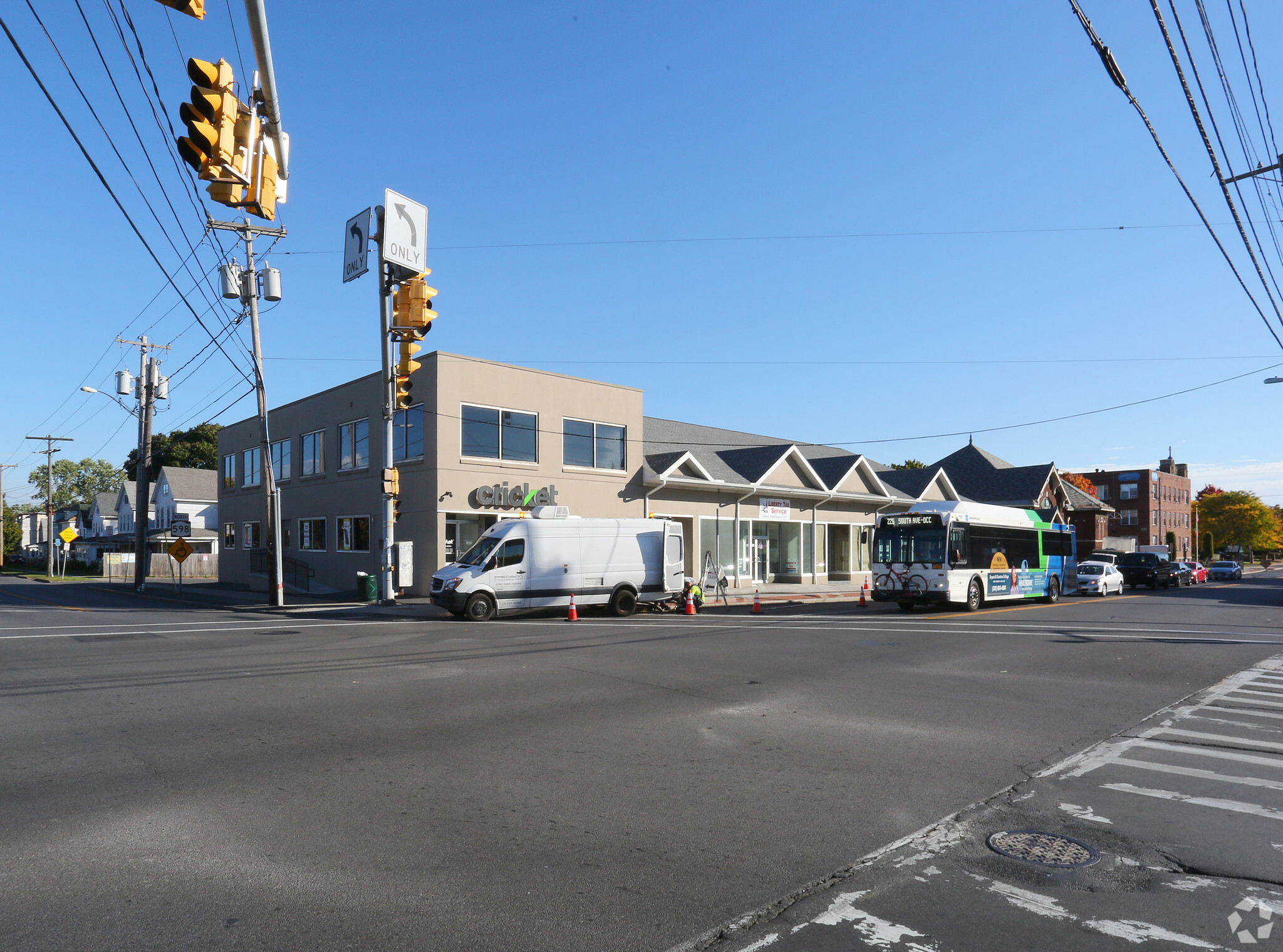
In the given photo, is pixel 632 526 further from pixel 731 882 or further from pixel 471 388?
pixel 731 882

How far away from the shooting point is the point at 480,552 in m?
21.7

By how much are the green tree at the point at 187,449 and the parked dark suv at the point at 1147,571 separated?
80675 mm

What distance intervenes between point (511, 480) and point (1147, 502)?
7969 cm

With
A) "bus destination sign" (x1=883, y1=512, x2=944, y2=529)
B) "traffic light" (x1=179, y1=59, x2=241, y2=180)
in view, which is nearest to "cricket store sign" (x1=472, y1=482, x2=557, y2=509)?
"bus destination sign" (x1=883, y1=512, x2=944, y2=529)

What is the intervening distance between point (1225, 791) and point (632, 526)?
58.4ft

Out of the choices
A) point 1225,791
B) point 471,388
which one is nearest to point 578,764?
point 1225,791

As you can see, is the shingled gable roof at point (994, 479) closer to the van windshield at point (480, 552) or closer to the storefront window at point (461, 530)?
the storefront window at point (461, 530)

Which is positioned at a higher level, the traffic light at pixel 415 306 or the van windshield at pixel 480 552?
the traffic light at pixel 415 306

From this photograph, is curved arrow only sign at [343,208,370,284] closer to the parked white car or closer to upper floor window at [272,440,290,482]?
upper floor window at [272,440,290,482]

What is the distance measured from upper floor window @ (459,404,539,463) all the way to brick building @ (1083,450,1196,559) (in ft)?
246

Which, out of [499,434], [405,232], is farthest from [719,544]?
[405,232]

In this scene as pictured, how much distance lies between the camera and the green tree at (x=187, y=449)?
88.4 metres

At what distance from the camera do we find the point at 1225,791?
632cm

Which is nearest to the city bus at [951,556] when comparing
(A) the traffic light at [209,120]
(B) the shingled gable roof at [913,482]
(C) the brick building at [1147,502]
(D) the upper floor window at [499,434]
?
(D) the upper floor window at [499,434]
